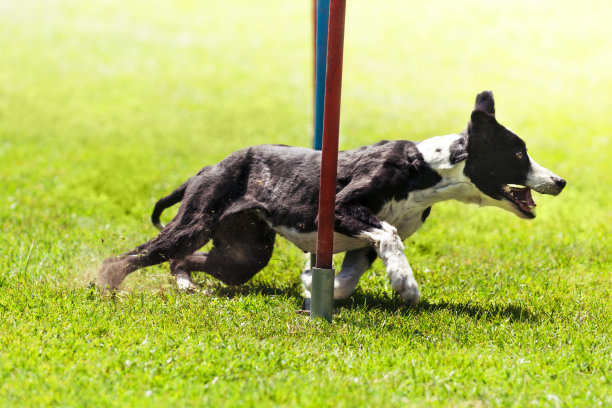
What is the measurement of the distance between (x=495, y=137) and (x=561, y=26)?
16163mm

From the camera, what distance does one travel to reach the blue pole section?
18.8 feet

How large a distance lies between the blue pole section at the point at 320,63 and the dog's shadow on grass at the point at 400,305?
3.88 feet

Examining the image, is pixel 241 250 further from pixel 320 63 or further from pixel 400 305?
pixel 320 63

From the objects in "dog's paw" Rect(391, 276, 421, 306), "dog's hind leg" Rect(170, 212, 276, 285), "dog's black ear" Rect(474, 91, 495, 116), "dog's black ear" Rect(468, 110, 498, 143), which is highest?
"dog's black ear" Rect(474, 91, 495, 116)

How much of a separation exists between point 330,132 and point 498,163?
1085mm

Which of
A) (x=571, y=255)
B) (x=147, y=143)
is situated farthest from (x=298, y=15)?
(x=571, y=255)

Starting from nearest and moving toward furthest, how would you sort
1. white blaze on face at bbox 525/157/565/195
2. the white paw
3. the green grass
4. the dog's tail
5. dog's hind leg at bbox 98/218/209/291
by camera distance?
the green grass < white blaze on face at bbox 525/157/565/195 < the white paw < dog's hind leg at bbox 98/218/209/291 < the dog's tail

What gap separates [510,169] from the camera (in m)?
4.61

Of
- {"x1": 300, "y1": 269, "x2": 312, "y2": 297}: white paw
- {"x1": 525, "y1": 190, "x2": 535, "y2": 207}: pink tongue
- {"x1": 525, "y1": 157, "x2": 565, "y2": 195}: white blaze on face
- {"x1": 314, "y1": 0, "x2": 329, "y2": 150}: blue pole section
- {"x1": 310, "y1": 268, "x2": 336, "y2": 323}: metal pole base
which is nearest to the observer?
{"x1": 310, "y1": 268, "x2": 336, "y2": 323}: metal pole base

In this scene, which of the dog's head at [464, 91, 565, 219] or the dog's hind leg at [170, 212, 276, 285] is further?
the dog's hind leg at [170, 212, 276, 285]

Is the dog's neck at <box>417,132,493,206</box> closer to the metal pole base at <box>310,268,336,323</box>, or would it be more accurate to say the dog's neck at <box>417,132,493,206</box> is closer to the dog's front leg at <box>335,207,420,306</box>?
the dog's front leg at <box>335,207,420,306</box>

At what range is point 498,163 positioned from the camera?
4602 mm

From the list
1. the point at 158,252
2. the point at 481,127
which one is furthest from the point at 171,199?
the point at 481,127

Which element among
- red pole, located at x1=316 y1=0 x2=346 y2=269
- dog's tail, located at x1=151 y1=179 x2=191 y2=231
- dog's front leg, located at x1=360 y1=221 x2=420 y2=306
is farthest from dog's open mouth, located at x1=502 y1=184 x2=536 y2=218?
dog's tail, located at x1=151 y1=179 x2=191 y2=231
